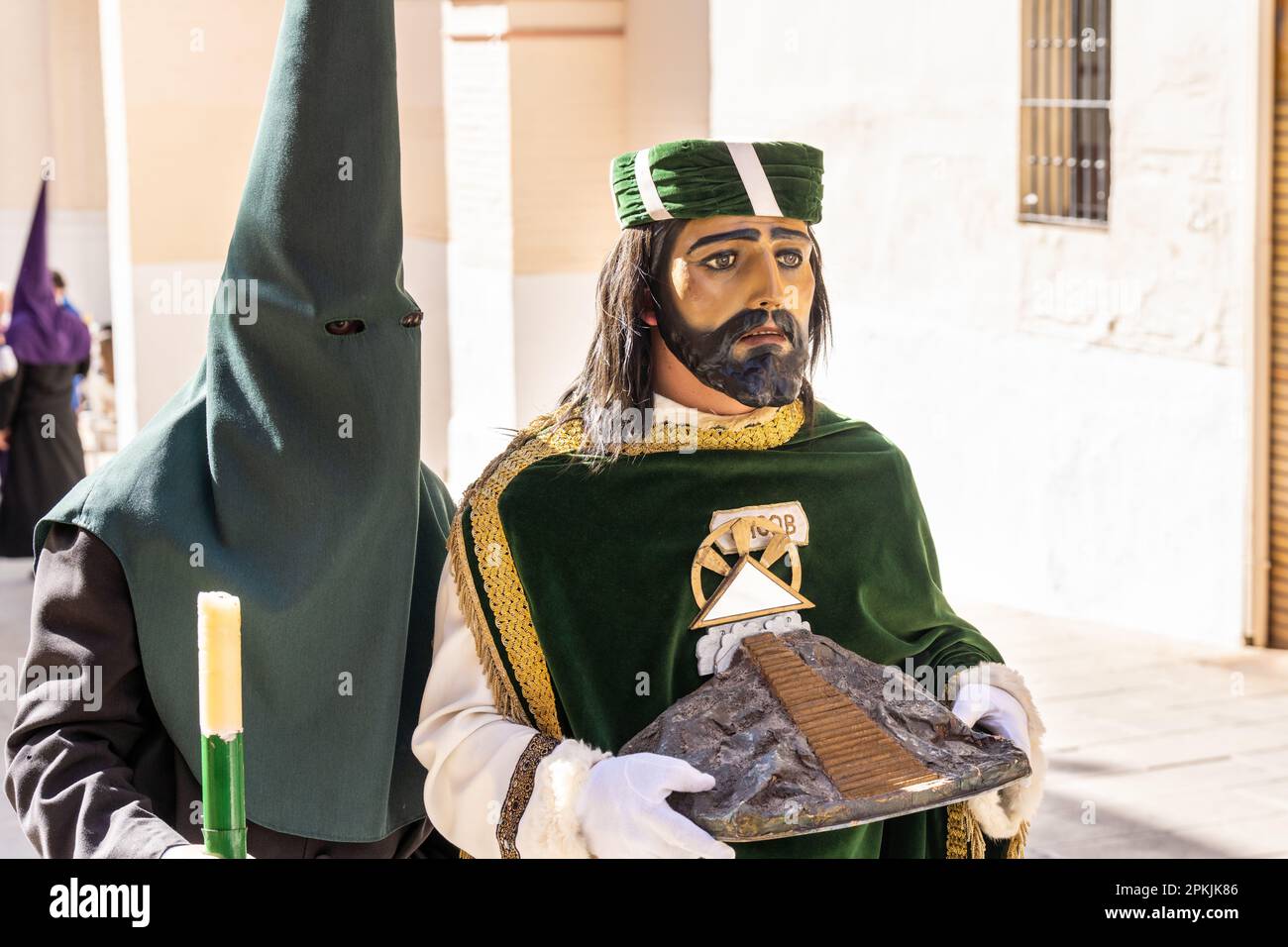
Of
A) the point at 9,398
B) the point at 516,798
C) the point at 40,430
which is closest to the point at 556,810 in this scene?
the point at 516,798

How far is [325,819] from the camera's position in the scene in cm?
290

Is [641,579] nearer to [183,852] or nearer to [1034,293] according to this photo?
[183,852]

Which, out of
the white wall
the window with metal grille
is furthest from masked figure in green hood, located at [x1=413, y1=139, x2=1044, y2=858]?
the window with metal grille

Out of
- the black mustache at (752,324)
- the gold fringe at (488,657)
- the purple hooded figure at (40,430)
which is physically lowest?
the purple hooded figure at (40,430)

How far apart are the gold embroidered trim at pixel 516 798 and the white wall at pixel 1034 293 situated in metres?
6.70

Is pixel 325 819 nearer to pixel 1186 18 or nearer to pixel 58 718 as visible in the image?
pixel 58 718

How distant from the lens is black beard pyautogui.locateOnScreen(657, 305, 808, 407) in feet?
9.25

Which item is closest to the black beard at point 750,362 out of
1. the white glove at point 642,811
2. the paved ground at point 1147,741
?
the white glove at point 642,811

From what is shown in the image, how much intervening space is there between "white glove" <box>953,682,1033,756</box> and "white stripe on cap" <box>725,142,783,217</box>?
2.66ft

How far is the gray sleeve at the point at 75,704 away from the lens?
2.65 meters

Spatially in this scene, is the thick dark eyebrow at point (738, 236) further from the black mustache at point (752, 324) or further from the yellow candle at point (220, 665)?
the yellow candle at point (220, 665)

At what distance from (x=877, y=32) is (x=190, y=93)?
4965mm

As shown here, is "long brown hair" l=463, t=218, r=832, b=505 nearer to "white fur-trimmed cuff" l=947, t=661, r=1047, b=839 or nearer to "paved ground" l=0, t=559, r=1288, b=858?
"white fur-trimmed cuff" l=947, t=661, r=1047, b=839
